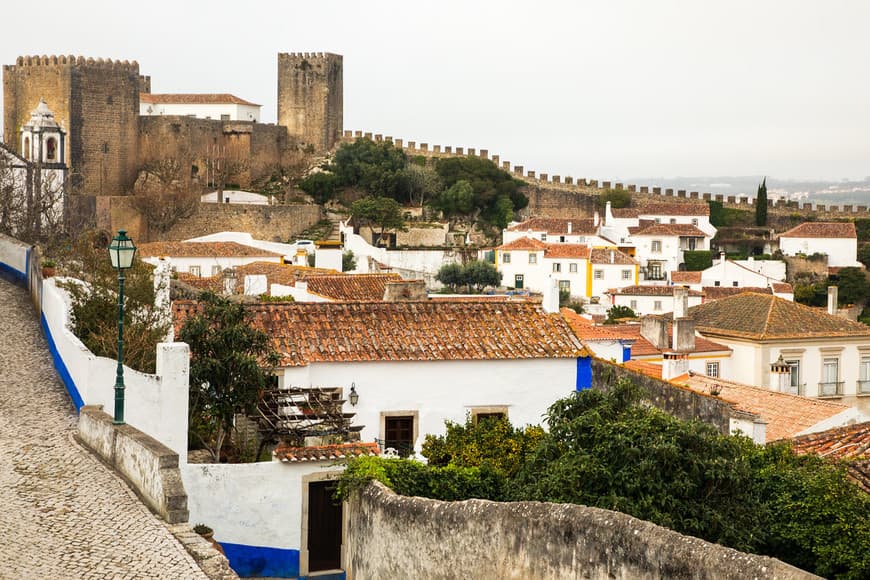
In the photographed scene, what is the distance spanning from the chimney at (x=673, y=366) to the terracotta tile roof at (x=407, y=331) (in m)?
3.85

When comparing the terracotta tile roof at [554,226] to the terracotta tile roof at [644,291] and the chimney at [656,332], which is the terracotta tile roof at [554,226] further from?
the chimney at [656,332]

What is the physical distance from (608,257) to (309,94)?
17850 millimetres

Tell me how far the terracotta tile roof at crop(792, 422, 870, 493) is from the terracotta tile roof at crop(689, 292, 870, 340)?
9.70 meters

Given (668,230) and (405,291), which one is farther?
(668,230)

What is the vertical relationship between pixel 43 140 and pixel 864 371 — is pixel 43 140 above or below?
above

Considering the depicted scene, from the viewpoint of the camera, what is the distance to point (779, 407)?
15984 millimetres

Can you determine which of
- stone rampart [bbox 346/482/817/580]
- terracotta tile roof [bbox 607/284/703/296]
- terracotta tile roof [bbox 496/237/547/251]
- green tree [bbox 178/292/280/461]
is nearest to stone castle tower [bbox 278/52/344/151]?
terracotta tile roof [bbox 496/237/547/251]

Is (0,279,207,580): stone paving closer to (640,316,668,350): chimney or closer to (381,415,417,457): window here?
(381,415,417,457): window

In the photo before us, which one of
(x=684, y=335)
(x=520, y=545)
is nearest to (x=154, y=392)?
(x=520, y=545)

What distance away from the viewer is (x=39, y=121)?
4153 cm

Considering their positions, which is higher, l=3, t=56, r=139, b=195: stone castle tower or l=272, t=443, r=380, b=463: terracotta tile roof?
l=3, t=56, r=139, b=195: stone castle tower

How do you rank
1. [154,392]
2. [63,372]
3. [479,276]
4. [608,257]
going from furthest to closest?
[608,257]
[479,276]
[63,372]
[154,392]

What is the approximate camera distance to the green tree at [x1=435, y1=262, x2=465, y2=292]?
1957 inches

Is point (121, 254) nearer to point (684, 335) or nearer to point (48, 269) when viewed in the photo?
point (48, 269)
